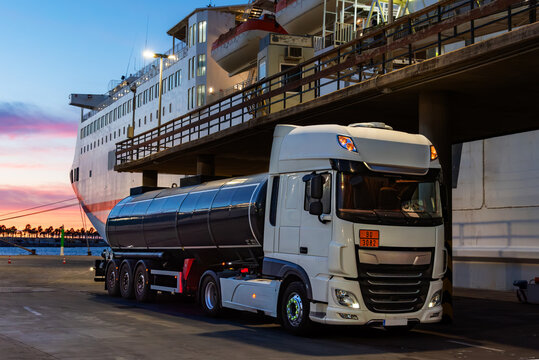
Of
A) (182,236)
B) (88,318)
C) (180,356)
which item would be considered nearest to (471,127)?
(182,236)

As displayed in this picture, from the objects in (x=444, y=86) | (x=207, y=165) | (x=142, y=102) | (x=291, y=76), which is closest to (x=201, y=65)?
(x=142, y=102)

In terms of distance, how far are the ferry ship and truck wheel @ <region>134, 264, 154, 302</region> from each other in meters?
12.7

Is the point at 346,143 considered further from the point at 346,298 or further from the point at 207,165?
the point at 207,165

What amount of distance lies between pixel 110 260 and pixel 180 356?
526 inches

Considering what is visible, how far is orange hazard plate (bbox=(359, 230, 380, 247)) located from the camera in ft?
37.6

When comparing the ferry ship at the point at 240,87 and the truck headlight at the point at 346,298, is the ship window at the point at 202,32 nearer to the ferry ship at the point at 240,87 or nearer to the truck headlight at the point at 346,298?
the ferry ship at the point at 240,87

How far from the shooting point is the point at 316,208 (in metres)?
11.7

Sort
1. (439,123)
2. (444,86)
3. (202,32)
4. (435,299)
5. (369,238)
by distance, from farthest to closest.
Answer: (202,32) < (439,123) < (444,86) < (435,299) < (369,238)

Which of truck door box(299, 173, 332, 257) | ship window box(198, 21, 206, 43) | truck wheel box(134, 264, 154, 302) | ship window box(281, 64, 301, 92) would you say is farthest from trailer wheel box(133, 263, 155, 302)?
ship window box(198, 21, 206, 43)

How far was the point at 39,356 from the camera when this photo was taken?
31.7 ft

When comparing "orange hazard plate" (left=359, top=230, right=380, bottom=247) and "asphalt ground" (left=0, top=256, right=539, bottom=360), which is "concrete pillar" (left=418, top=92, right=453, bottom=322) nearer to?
"asphalt ground" (left=0, top=256, right=539, bottom=360)

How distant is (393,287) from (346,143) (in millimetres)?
2499

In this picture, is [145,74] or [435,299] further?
[145,74]

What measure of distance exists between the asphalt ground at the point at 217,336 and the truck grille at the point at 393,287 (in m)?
0.66
